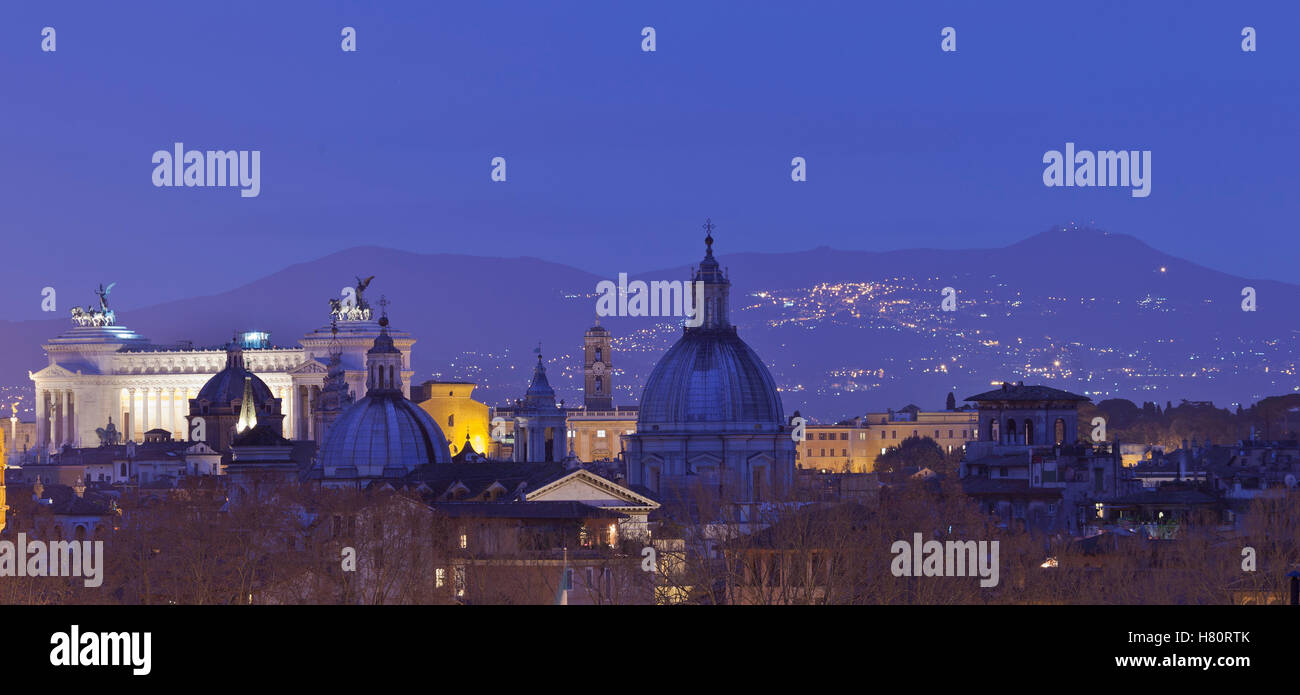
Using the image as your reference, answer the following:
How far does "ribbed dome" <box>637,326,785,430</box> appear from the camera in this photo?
99500mm

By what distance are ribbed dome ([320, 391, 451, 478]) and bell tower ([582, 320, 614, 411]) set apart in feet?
256

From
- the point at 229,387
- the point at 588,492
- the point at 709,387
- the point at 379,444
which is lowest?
the point at 588,492

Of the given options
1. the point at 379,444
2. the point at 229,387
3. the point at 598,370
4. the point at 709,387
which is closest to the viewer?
the point at 379,444

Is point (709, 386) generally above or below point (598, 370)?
below

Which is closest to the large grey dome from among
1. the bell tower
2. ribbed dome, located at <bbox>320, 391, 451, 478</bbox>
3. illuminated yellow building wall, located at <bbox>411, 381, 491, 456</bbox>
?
ribbed dome, located at <bbox>320, 391, 451, 478</bbox>

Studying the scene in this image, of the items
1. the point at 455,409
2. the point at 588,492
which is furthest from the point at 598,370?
the point at 588,492

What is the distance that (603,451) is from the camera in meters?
181

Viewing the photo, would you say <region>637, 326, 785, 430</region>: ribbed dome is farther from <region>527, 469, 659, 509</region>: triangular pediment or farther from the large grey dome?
<region>527, 469, 659, 509</region>: triangular pediment

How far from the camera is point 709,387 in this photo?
99875 mm

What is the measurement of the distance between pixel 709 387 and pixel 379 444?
48.1ft

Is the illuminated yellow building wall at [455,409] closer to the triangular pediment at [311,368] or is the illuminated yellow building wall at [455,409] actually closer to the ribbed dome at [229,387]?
the ribbed dome at [229,387]

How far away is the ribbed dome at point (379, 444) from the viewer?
9050cm

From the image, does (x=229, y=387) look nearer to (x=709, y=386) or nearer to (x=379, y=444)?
(x=709, y=386)
